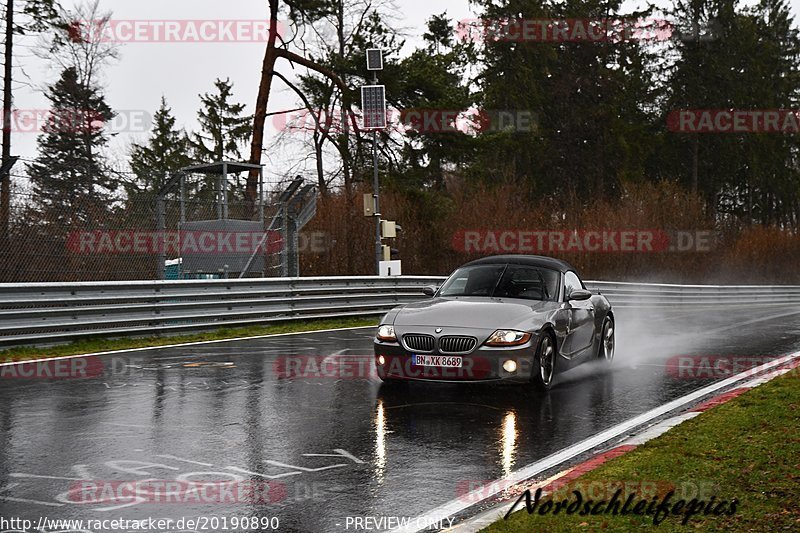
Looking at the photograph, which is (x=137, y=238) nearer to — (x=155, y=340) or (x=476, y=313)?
(x=155, y=340)

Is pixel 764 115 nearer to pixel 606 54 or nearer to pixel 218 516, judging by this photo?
pixel 606 54

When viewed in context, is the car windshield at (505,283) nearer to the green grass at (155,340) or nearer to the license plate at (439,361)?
the license plate at (439,361)

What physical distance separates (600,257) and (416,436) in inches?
1404

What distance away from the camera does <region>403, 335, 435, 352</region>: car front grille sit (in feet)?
30.7

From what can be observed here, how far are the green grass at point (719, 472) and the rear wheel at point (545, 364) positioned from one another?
1.78m

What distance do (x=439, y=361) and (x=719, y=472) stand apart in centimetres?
366

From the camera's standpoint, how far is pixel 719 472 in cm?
602

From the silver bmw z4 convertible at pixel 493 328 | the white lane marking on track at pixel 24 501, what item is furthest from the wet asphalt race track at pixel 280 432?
the silver bmw z4 convertible at pixel 493 328

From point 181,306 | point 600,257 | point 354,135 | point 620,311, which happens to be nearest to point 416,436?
point 181,306

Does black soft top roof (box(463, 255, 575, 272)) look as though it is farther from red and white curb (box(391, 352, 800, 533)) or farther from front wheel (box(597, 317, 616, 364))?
red and white curb (box(391, 352, 800, 533))

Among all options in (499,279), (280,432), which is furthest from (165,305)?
(280,432)

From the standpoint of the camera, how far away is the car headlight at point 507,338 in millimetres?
9203

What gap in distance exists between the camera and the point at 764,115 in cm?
6956

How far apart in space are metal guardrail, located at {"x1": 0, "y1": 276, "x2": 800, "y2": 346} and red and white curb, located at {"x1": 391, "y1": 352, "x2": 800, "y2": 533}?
930 centimetres
